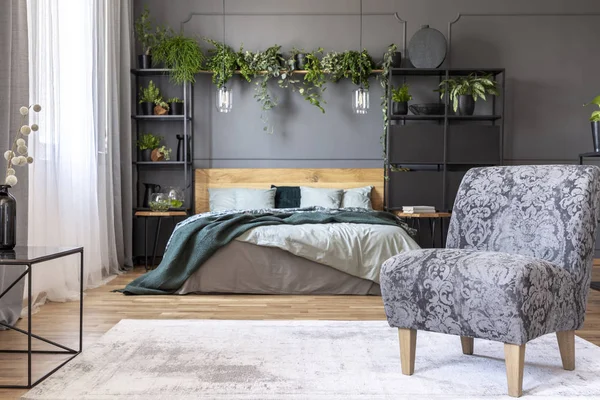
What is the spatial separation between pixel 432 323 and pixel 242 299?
2261 mm

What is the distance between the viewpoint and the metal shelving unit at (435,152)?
6.39 meters

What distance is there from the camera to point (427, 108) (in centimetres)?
636

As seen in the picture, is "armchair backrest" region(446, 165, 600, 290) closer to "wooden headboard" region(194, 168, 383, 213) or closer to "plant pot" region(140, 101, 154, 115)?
"wooden headboard" region(194, 168, 383, 213)

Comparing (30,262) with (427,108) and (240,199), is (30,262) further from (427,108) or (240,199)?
(427,108)

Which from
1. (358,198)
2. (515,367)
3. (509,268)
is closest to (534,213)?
(509,268)

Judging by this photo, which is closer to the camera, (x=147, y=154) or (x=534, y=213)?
(x=534, y=213)

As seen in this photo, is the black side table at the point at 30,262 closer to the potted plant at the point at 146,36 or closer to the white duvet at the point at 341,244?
the white duvet at the point at 341,244

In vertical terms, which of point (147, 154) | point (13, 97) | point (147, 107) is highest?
point (147, 107)

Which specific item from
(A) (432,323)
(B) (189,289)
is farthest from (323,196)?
(A) (432,323)

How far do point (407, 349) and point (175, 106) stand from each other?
4.45 metres

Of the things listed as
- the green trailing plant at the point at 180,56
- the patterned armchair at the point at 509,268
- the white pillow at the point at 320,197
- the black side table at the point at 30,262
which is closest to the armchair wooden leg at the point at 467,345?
the patterned armchair at the point at 509,268

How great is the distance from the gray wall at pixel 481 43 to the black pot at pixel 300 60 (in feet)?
0.77

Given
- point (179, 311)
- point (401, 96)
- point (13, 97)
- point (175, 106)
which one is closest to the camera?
point (13, 97)

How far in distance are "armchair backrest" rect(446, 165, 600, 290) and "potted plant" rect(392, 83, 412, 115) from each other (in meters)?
3.47
